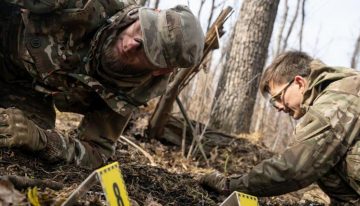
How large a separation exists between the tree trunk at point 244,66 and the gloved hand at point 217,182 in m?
2.84

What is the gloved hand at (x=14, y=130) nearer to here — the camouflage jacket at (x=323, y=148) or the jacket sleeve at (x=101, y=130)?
Answer: the jacket sleeve at (x=101, y=130)

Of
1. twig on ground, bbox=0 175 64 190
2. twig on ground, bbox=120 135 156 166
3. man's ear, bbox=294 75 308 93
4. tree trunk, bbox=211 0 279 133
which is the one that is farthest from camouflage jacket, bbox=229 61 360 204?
tree trunk, bbox=211 0 279 133

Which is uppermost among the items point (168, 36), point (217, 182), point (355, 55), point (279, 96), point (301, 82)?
point (168, 36)

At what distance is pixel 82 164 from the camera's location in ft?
9.05

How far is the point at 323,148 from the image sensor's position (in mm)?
2566

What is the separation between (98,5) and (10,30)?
59 centimetres

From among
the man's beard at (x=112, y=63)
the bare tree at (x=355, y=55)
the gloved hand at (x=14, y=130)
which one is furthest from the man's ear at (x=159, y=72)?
the bare tree at (x=355, y=55)

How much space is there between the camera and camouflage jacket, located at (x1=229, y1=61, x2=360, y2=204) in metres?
2.58

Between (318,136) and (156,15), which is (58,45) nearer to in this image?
(156,15)

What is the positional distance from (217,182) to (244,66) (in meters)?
3.50

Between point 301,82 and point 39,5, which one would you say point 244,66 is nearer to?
point 301,82

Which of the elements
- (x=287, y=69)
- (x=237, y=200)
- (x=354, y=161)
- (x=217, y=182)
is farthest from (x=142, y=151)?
(x=237, y=200)

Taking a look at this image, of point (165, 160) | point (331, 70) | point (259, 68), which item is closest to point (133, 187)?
point (331, 70)

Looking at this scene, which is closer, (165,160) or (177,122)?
(165,160)
